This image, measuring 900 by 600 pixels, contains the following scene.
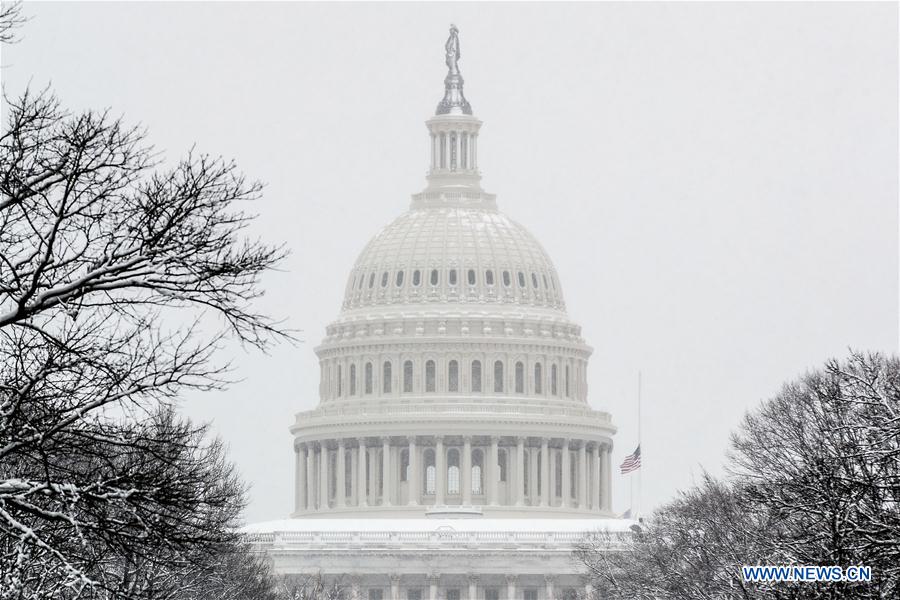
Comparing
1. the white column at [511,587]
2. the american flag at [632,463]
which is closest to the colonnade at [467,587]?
the white column at [511,587]

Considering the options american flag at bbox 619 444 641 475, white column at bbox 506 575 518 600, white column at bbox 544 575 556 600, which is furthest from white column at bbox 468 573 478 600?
american flag at bbox 619 444 641 475

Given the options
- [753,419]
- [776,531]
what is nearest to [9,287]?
[776,531]

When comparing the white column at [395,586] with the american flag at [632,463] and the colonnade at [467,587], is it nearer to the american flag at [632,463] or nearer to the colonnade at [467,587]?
the colonnade at [467,587]

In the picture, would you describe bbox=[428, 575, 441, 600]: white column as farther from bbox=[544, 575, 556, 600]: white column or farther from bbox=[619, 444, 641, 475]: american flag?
bbox=[619, 444, 641, 475]: american flag

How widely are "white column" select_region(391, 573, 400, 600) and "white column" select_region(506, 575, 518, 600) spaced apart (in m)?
8.04

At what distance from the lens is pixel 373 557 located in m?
197

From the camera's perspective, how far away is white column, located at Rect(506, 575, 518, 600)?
197375 mm

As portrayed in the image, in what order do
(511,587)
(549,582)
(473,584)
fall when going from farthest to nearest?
(473,584) < (511,587) < (549,582)

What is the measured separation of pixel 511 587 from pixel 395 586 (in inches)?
334

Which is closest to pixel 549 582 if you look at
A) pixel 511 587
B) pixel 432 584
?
pixel 511 587

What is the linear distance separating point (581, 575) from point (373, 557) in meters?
16.8

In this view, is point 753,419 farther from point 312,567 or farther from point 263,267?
point 312,567

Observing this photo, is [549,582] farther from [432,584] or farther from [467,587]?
[432,584]

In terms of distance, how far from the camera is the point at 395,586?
646 feet
